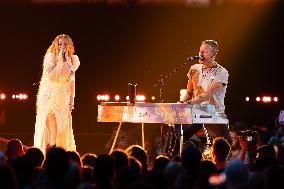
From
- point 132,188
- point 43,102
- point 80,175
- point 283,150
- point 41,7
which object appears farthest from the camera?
point 41,7

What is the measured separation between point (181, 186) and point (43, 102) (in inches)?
229

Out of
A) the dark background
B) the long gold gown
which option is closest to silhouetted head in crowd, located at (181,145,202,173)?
the long gold gown

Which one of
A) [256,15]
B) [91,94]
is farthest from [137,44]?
[256,15]

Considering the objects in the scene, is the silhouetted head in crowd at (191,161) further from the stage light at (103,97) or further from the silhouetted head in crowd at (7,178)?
the stage light at (103,97)

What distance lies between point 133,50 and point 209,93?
7.07 m

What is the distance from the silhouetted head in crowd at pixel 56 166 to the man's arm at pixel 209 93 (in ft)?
15.1

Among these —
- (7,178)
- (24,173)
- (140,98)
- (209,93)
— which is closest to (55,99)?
(209,93)

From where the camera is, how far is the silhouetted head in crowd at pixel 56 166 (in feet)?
21.0

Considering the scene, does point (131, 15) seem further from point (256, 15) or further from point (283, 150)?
point (283, 150)

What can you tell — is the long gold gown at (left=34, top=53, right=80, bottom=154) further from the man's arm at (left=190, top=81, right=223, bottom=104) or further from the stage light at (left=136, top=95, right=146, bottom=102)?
the stage light at (left=136, top=95, right=146, bottom=102)

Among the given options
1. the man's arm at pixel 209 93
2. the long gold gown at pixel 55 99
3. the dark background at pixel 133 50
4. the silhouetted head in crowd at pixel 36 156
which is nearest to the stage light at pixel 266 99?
the dark background at pixel 133 50

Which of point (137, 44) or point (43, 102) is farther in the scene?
point (137, 44)

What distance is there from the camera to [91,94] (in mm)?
18297

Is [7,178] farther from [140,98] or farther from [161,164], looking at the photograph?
[140,98]
